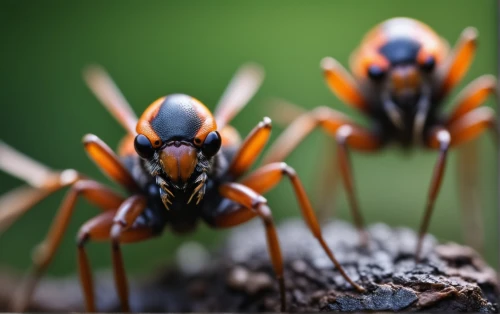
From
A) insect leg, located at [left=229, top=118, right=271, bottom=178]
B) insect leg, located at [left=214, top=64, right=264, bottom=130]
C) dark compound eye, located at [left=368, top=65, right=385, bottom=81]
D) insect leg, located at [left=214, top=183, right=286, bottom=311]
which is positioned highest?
dark compound eye, located at [left=368, top=65, right=385, bottom=81]

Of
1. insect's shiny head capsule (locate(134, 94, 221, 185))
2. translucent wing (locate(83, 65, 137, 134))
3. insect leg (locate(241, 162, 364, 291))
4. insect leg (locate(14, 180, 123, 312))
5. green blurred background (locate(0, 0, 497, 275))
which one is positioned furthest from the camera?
green blurred background (locate(0, 0, 497, 275))

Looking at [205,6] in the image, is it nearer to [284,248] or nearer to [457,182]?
[284,248]


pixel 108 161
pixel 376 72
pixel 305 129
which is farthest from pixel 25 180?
pixel 376 72

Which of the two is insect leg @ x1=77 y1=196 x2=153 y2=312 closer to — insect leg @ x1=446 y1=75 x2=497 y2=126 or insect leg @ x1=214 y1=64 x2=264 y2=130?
insect leg @ x1=214 y1=64 x2=264 y2=130

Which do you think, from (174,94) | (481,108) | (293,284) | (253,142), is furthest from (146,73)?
(481,108)

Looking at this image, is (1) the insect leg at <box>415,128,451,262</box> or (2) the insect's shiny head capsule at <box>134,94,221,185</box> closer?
(2) the insect's shiny head capsule at <box>134,94,221,185</box>

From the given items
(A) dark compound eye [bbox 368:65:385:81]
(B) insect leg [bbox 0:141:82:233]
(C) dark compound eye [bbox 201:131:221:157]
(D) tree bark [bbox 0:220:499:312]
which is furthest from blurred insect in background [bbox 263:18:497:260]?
(B) insect leg [bbox 0:141:82:233]

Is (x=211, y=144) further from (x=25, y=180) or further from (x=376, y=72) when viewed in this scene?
(x=25, y=180)
